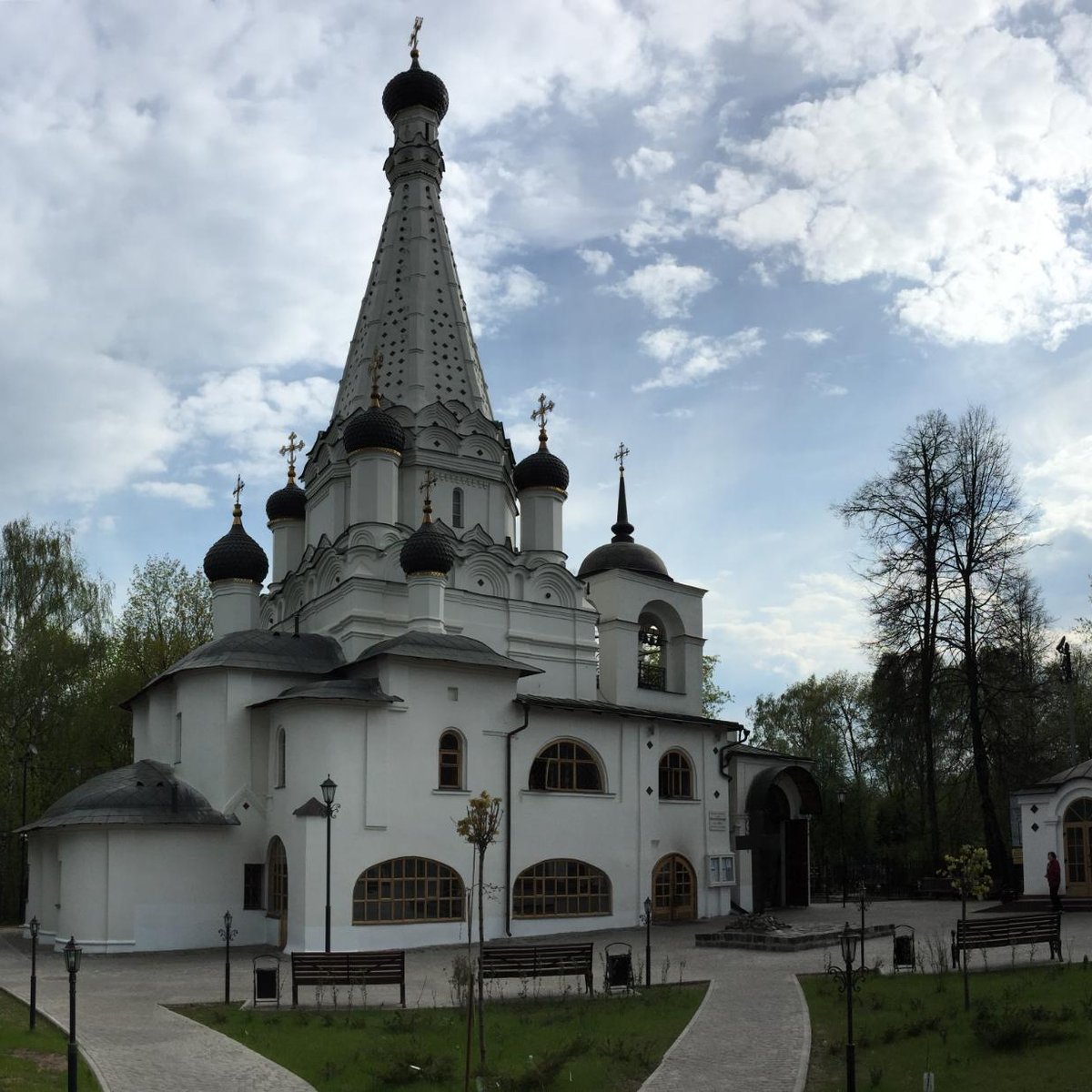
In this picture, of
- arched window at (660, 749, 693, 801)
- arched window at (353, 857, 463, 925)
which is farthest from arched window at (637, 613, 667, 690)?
arched window at (353, 857, 463, 925)

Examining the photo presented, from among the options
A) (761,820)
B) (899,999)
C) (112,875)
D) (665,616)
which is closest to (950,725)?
(761,820)

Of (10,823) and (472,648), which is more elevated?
(472,648)

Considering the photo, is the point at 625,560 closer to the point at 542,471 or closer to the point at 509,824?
the point at 542,471

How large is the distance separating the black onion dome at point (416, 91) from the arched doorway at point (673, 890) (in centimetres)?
2010

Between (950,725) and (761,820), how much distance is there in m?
4.99

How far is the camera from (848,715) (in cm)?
4778

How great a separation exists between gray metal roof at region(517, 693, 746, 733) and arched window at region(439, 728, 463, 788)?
1.59 m

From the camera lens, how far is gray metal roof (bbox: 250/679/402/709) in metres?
21.1

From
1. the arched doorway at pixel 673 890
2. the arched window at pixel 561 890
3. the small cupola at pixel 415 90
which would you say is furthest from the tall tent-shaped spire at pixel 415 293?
the arched doorway at pixel 673 890

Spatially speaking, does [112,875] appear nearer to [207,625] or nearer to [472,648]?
[472,648]

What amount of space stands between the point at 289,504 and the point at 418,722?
9.72 meters

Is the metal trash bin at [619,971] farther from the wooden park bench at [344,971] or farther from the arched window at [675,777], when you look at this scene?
the arched window at [675,777]

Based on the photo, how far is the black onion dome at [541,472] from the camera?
28.9 m

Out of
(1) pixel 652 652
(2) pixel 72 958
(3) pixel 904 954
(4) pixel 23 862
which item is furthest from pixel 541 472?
(2) pixel 72 958
